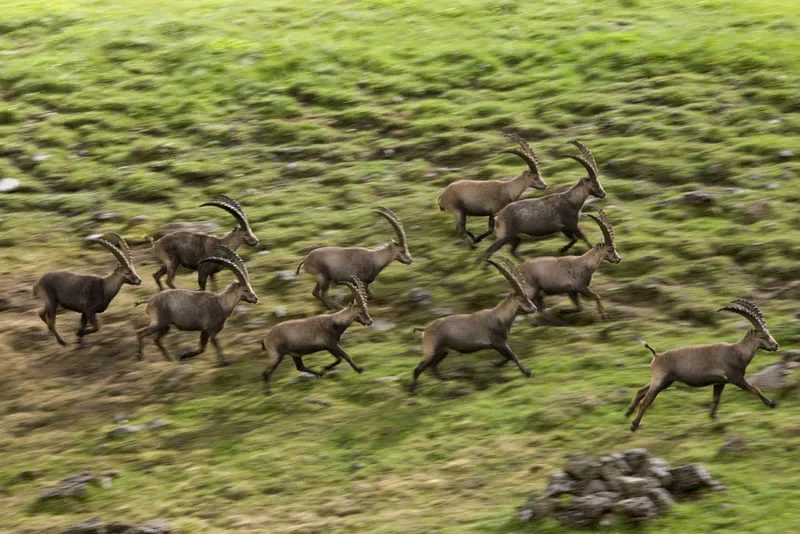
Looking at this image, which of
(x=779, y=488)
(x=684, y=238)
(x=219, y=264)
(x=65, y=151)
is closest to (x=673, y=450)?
(x=779, y=488)

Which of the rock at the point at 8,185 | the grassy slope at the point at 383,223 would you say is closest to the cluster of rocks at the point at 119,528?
the grassy slope at the point at 383,223

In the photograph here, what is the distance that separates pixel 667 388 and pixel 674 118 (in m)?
7.73

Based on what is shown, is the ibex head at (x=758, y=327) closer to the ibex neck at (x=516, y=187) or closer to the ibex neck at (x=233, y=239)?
the ibex neck at (x=516, y=187)

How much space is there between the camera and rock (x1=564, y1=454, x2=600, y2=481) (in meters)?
8.25

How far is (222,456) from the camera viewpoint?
10.2 metres

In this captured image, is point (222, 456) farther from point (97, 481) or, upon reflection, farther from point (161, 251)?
point (161, 251)

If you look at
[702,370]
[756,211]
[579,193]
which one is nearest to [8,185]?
[579,193]

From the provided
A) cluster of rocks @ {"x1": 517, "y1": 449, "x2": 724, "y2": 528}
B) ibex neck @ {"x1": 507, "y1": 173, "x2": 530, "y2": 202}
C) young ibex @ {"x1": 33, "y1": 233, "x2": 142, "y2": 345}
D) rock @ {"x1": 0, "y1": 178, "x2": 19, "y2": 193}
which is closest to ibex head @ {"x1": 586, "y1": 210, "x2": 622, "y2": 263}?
ibex neck @ {"x1": 507, "y1": 173, "x2": 530, "y2": 202}

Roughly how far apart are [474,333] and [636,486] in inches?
120

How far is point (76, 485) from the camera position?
9898mm

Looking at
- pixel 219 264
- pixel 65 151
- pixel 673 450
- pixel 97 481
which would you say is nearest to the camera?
pixel 673 450

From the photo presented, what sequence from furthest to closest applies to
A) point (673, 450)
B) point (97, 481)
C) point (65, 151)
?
point (65, 151) < point (97, 481) < point (673, 450)

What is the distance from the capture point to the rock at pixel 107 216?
52.7 ft

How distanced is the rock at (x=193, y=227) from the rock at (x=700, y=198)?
5.98m
